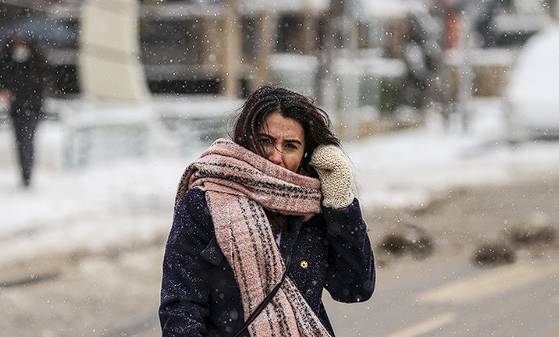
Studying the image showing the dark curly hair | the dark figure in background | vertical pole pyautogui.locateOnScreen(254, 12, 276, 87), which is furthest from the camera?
vertical pole pyautogui.locateOnScreen(254, 12, 276, 87)

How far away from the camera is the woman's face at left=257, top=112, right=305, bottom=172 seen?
259 centimetres

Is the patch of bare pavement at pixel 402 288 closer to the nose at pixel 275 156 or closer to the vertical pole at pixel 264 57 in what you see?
the nose at pixel 275 156

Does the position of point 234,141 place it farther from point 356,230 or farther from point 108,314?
point 108,314

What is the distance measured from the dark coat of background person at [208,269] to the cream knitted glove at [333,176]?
0.9 inches

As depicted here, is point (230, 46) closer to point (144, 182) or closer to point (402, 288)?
point (144, 182)

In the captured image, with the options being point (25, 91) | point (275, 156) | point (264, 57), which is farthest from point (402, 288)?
point (264, 57)

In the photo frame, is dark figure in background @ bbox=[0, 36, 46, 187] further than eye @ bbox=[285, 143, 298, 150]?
Yes

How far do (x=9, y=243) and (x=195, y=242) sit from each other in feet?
25.8

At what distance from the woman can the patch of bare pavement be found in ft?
10.1

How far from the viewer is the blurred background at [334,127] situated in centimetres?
773

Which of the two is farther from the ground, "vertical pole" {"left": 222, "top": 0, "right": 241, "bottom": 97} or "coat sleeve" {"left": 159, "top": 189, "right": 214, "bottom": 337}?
"coat sleeve" {"left": 159, "top": 189, "right": 214, "bottom": 337}

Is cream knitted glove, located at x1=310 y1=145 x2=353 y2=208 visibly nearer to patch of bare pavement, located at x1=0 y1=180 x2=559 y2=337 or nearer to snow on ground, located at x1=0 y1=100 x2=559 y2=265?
patch of bare pavement, located at x1=0 y1=180 x2=559 y2=337

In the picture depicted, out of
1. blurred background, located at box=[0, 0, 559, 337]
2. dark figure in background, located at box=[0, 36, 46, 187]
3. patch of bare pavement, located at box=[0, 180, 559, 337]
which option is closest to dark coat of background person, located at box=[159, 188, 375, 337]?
blurred background, located at box=[0, 0, 559, 337]

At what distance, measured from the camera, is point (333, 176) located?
2.61 m
